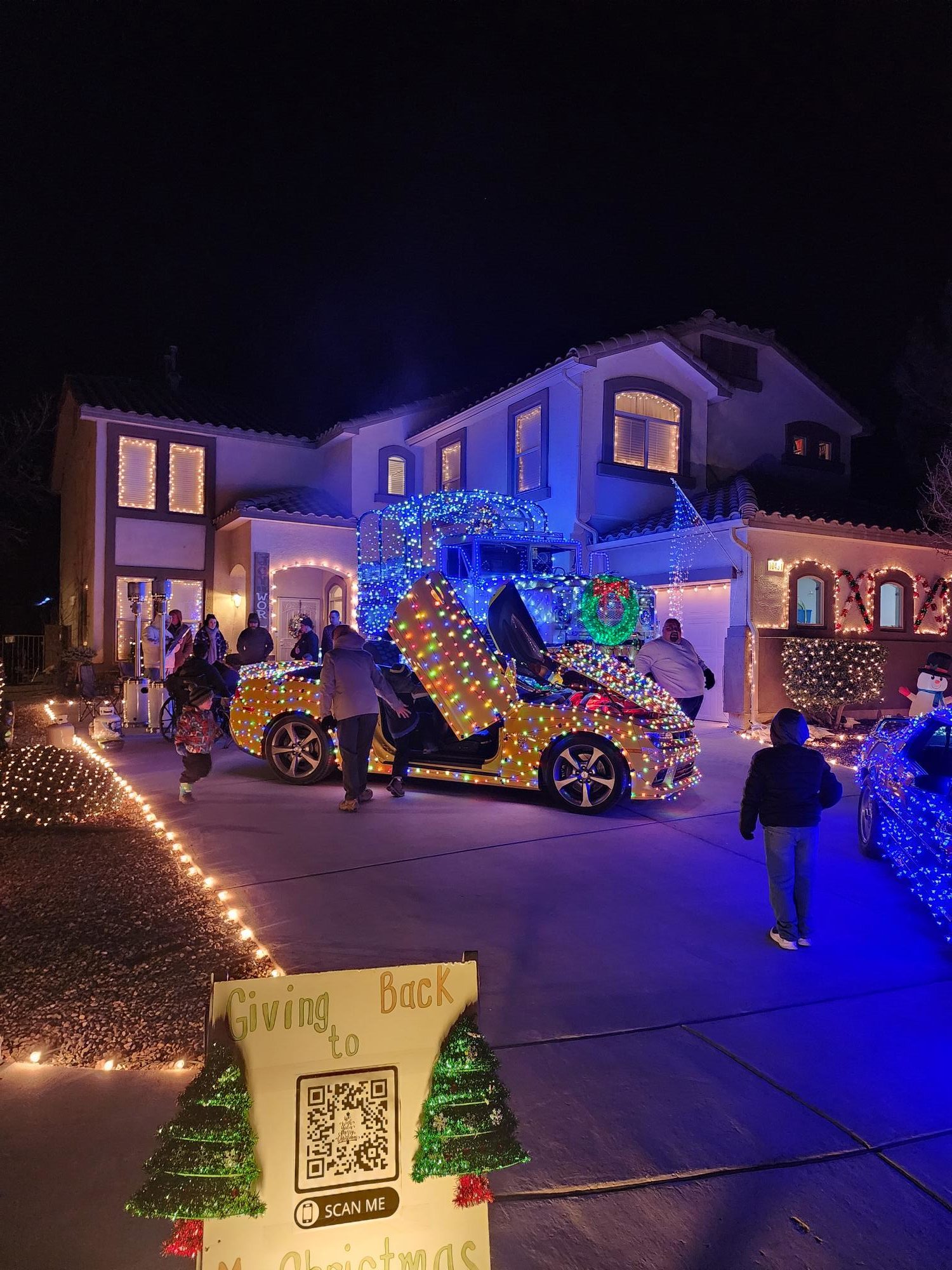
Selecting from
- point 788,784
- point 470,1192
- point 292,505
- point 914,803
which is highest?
point 292,505

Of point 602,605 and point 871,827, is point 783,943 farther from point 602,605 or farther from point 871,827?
point 602,605

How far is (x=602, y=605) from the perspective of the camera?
1183 centimetres

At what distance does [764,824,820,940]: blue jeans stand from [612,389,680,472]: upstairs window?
12.8 meters

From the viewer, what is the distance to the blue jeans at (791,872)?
443cm

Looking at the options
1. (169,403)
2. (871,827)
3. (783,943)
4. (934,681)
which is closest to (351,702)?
(783,943)

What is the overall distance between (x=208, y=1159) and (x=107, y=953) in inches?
107

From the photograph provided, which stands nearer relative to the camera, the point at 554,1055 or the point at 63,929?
the point at 554,1055

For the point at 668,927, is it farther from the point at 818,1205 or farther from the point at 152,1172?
the point at 152,1172

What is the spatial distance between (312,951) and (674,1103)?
1962mm

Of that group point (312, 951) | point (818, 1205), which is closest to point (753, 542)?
point (312, 951)

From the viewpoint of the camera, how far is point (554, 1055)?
127 inches

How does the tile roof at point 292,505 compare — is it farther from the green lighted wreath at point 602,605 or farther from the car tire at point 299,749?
the car tire at point 299,749

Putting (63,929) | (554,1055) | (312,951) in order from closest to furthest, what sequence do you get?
(554,1055)
(312,951)
(63,929)

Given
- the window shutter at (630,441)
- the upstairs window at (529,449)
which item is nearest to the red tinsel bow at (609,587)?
the window shutter at (630,441)
